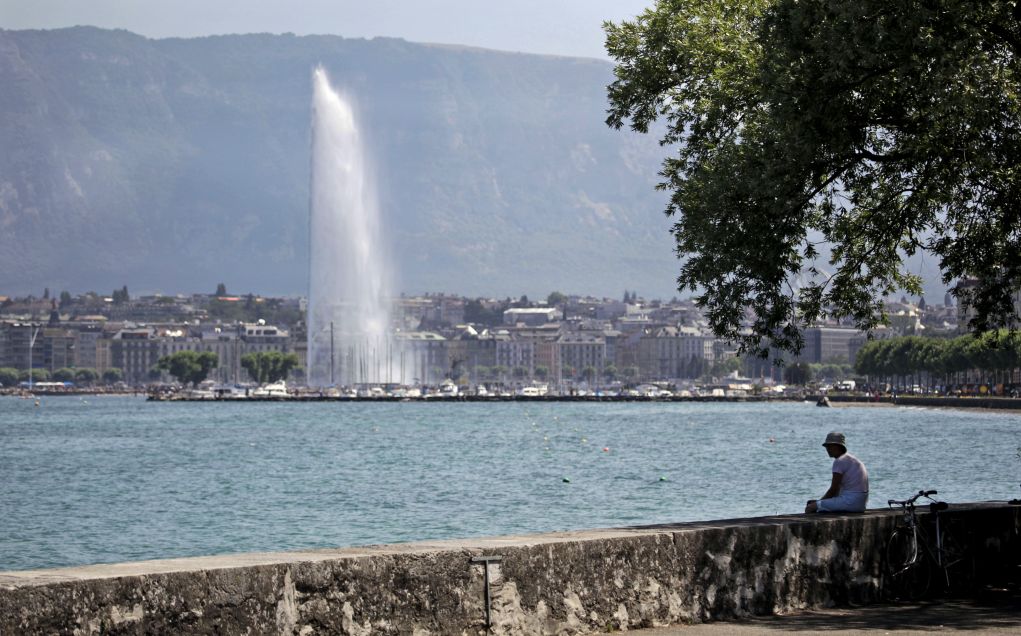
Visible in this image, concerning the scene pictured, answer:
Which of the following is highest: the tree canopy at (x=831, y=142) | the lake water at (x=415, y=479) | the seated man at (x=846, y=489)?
the tree canopy at (x=831, y=142)

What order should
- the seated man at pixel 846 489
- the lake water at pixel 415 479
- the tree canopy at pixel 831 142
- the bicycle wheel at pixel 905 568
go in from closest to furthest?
1. the bicycle wheel at pixel 905 568
2. the seated man at pixel 846 489
3. the tree canopy at pixel 831 142
4. the lake water at pixel 415 479

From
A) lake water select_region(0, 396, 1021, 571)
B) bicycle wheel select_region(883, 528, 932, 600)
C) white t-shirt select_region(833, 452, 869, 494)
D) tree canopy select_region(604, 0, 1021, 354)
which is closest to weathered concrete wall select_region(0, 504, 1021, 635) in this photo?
bicycle wheel select_region(883, 528, 932, 600)

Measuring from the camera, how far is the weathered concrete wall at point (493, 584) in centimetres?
789

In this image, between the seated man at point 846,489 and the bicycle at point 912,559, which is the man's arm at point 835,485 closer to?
the seated man at point 846,489

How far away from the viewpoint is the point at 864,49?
1373 centimetres

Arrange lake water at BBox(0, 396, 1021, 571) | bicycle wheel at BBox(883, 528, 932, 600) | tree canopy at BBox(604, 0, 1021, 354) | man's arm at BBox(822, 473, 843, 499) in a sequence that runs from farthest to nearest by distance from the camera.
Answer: lake water at BBox(0, 396, 1021, 571) → tree canopy at BBox(604, 0, 1021, 354) → man's arm at BBox(822, 473, 843, 499) → bicycle wheel at BBox(883, 528, 932, 600)

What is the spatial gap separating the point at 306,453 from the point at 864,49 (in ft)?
209

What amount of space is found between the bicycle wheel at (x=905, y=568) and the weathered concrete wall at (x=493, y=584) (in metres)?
0.11

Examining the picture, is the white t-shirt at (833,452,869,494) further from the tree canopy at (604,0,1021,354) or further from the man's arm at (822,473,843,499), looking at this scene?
the tree canopy at (604,0,1021,354)

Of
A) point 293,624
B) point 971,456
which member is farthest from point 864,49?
point 971,456

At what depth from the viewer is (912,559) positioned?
1206cm

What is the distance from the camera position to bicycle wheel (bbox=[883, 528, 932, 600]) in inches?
473

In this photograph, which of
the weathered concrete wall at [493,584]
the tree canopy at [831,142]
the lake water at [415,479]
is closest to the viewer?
the weathered concrete wall at [493,584]

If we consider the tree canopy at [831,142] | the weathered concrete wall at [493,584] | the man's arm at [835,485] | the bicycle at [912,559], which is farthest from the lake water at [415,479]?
the weathered concrete wall at [493,584]
